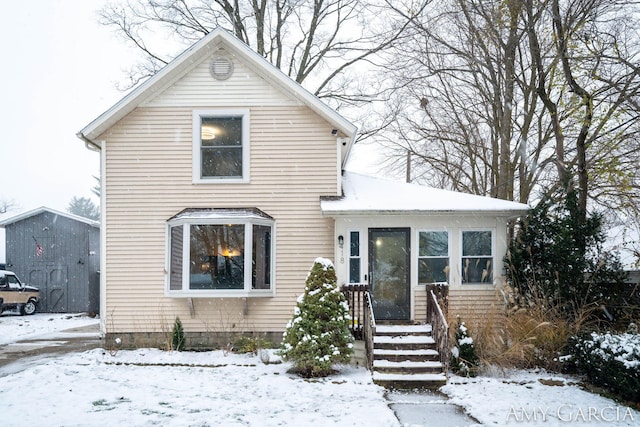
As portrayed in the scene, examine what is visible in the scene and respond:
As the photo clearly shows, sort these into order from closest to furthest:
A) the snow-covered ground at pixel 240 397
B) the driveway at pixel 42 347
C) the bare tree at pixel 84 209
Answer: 1. the snow-covered ground at pixel 240 397
2. the driveway at pixel 42 347
3. the bare tree at pixel 84 209

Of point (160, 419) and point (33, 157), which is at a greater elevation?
point (33, 157)

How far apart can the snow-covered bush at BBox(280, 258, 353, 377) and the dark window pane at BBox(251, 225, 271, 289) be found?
1.86 metres

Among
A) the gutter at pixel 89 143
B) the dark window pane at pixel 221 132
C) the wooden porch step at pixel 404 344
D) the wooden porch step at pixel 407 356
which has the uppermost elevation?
the dark window pane at pixel 221 132

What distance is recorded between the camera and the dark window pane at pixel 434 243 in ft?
36.4

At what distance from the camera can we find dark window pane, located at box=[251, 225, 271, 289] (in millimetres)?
10797

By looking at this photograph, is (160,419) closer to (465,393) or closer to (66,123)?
(465,393)

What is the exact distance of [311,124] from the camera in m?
11.2

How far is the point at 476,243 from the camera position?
Answer: 36.6 feet

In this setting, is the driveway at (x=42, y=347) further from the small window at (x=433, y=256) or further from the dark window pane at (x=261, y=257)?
the small window at (x=433, y=256)

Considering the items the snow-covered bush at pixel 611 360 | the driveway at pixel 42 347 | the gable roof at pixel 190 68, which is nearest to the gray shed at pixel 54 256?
the driveway at pixel 42 347

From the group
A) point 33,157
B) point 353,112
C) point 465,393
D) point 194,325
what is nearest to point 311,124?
point 194,325

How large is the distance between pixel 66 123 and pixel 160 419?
170 meters

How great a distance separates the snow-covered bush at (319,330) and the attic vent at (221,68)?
15.9ft

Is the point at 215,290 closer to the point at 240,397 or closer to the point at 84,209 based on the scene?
the point at 240,397
